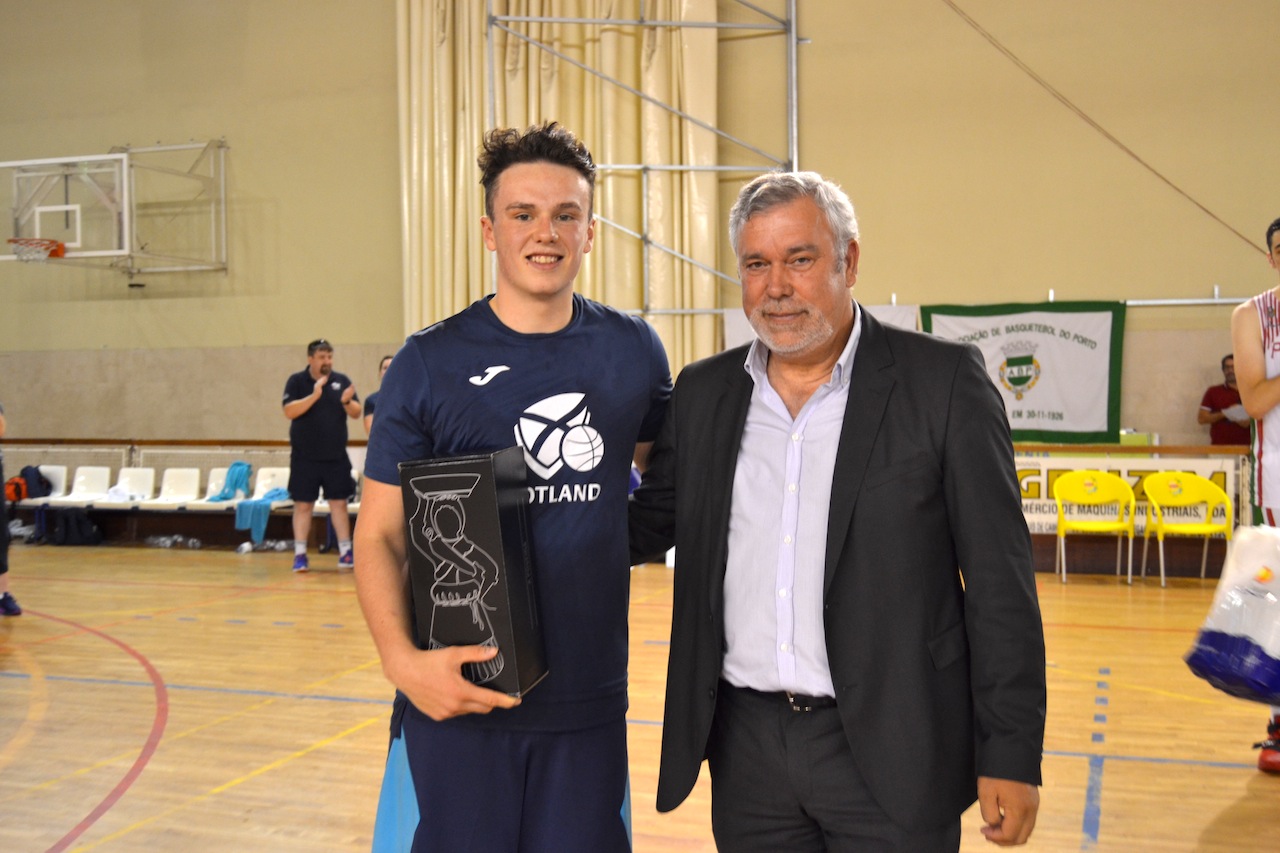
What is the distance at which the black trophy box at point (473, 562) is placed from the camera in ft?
6.08

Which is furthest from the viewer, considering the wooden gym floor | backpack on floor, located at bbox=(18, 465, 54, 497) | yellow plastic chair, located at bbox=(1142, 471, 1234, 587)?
backpack on floor, located at bbox=(18, 465, 54, 497)

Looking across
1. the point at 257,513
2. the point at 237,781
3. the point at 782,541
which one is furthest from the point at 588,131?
the point at 782,541

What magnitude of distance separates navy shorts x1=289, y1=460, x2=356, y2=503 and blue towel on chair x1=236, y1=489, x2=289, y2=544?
1651 mm

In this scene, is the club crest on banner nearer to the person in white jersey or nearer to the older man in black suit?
the person in white jersey

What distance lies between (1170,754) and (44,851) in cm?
423

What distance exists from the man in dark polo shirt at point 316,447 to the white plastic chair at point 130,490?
3016mm

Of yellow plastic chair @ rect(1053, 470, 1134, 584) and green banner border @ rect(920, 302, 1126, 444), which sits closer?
yellow plastic chair @ rect(1053, 470, 1134, 584)

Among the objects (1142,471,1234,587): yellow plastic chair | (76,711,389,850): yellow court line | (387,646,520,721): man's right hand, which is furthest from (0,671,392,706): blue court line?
(1142,471,1234,587): yellow plastic chair

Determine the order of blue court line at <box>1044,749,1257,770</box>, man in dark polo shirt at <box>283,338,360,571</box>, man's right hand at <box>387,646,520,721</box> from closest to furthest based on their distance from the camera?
man's right hand at <box>387,646,520,721</box> < blue court line at <box>1044,749,1257,770</box> < man in dark polo shirt at <box>283,338,360,571</box>

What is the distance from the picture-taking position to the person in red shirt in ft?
32.5

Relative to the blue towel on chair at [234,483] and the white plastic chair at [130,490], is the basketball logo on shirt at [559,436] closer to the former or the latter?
the blue towel on chair at [234,483]

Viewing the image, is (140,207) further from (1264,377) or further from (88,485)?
(1264,377)

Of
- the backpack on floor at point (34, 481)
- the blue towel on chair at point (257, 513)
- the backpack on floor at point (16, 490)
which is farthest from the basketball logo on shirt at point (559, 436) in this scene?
the backpack on floor at point (34, 481)

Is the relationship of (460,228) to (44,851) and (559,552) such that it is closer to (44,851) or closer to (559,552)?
(44,851)
